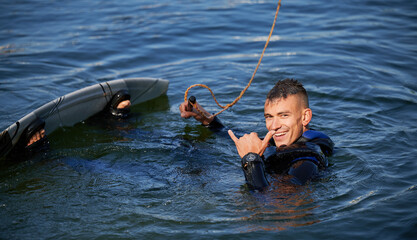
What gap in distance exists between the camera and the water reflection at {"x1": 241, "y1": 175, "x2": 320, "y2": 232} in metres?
4.18

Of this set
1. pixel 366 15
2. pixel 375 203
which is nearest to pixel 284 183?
pixel 375 203

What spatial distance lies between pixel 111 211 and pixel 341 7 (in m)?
10.2

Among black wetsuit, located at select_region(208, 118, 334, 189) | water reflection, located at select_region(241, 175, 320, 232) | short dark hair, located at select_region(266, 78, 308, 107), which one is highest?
short dark hair, located at select_region(266, 78, 308, 107)

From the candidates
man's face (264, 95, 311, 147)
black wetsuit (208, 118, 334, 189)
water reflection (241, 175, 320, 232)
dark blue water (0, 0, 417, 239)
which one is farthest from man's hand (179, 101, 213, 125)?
water reflection (241, 175, 320, 232)

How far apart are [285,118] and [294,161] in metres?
0.46

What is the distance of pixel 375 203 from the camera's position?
14.9 ft

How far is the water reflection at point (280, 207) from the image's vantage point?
4.18m

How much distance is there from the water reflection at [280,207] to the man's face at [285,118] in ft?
1.49

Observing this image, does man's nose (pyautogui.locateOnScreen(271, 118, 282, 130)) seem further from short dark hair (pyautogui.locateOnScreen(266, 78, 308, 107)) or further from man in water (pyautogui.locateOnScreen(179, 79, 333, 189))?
short dark hair (pyautogui.locateOnScreen(266, 78, 308, 107))

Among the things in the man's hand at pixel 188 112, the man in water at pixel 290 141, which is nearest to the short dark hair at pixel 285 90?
the man in water at pixel 290 141

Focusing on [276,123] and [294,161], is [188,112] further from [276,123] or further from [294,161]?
[294,161]

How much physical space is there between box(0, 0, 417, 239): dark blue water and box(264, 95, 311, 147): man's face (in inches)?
18.0

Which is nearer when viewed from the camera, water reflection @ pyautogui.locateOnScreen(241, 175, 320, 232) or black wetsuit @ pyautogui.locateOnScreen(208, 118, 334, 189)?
water reflection @ pyautogui.locateOnScreen(241, 175, 320, 232)

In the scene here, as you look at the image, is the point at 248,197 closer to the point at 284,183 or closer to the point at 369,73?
the point at 284,183
